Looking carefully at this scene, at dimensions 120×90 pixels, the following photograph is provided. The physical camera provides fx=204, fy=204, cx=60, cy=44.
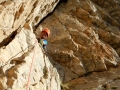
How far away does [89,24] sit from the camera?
11.8 meters

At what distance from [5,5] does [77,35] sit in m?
5.83

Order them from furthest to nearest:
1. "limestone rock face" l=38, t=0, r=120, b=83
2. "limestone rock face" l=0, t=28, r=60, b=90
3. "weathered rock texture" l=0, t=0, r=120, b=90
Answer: "limestone rock face" l=38, t=0, r=120, b=83
"weathered rock texture" l=0, t=0, r=120, b=90
"limestone rock face" l=0, t=28, r=60, b=90

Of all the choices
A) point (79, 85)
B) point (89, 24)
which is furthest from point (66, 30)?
point (79, 85)

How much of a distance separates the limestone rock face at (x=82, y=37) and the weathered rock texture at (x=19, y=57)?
1.72 meters

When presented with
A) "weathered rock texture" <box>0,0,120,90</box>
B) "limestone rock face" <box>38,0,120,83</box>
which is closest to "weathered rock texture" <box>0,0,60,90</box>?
"weathered rock texture" <box>0,0,120,90</box>

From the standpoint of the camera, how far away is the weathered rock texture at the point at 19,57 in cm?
538

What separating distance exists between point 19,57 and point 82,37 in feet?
16.7

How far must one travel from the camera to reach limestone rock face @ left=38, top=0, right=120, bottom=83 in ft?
31.6

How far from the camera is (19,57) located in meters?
6.24

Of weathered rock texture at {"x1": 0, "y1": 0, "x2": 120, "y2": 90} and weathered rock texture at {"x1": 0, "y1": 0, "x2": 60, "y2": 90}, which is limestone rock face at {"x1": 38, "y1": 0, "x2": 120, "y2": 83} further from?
weathered rock texture at {"x1": 0, "y1": 0, "x2": 60, "y2": 90}

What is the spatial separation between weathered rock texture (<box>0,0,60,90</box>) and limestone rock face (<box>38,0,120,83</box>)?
1721mm

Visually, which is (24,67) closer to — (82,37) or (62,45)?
(62,45)

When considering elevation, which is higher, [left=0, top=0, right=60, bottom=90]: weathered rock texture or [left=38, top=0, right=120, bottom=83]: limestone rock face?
[left=0, top=0, right=60, bottom=90]: weathered rock texture

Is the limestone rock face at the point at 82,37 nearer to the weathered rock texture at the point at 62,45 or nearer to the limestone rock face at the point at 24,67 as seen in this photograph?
the weathered rock texture at the point at 62,45
